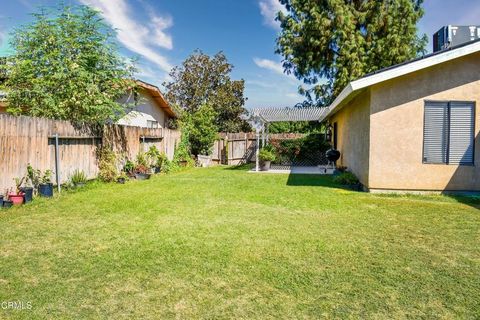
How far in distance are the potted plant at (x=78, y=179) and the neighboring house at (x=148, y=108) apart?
15.8 ft

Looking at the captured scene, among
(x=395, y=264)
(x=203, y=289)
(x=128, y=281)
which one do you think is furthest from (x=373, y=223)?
(x=128, y=281)

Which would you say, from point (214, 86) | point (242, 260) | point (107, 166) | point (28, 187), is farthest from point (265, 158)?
point (214, 86)

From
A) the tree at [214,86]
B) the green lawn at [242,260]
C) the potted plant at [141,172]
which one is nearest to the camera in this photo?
the green lawn at [242,260]

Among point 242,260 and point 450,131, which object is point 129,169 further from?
point 450,131

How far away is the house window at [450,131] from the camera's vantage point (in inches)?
308

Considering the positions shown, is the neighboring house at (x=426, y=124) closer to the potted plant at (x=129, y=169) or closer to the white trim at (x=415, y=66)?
the white trim at (x=415, y=66)

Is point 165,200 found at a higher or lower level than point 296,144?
lower

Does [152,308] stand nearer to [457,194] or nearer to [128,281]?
[128,281]

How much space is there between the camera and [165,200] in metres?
7.32

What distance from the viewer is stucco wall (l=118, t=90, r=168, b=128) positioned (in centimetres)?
1388

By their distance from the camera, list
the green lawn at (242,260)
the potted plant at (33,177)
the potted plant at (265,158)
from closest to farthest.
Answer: the green lawn at (242,260), the potted plant at (33,177), the potted plant at (265,158)

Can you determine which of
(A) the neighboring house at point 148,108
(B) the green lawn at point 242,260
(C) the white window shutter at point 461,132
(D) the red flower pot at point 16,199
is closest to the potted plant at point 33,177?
(D) the red flower pot at point 16,199

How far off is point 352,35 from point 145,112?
1349cm

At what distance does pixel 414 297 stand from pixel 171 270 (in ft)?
7.79
